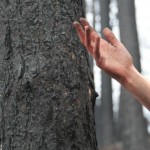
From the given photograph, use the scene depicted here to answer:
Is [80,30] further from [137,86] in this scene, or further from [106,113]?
[106,113]

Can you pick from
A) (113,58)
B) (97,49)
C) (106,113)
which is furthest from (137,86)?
(106,113)

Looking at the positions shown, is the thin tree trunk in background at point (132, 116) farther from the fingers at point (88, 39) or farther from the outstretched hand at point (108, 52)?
the fingers at point (88, 39)

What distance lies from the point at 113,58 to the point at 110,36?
12 centimetres

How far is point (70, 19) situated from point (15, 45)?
0.34 m

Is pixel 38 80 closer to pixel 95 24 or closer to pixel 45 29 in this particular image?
pixel 45 29

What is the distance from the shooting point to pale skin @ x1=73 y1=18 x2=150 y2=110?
2199 mm

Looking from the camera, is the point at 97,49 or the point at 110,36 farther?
the point at 110,36

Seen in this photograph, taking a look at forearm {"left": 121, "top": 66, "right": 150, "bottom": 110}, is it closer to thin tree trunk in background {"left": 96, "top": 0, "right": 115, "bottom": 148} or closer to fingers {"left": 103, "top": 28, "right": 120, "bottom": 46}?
fingers {"left": 103, "top": 28, "right": 120, "bottom": 46}

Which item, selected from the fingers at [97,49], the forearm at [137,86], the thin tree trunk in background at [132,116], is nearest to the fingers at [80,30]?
the fingers at [97,49]

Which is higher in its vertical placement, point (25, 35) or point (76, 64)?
point (25, 35)

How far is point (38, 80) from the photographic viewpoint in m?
2.18

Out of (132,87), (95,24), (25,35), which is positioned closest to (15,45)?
(25,35)

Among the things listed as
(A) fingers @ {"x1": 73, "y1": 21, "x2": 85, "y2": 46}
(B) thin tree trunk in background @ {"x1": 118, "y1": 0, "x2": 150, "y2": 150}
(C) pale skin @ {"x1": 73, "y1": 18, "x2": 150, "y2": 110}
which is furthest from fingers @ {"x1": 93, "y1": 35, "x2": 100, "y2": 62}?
(B) thin tree trunk in background @ {"x1": 118, "y1": 0, "x2": 150, "y2": 150}

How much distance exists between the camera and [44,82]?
218cm
